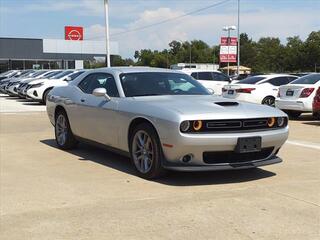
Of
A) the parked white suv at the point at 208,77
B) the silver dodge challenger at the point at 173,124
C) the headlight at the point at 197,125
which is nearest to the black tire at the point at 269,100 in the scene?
the parked white suv at the point at 208,77

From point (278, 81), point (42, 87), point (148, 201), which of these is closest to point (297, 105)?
point (278, 81)

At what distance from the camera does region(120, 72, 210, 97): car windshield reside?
7598 mm

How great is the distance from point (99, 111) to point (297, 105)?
8.37 metres

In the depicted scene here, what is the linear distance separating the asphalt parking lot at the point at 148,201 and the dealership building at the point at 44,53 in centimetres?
5350

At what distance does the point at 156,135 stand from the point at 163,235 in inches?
85.1

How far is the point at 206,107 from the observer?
6.59 metres

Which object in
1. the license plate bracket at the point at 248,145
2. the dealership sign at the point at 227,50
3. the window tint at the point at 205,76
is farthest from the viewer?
the dealership sign at the point at 227,50

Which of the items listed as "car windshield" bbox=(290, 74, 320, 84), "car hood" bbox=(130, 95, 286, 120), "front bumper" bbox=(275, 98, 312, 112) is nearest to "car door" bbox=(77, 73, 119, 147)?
"car hood" bbox=(130, 95, 286, 120)

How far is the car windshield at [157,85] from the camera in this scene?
7598 millimetres

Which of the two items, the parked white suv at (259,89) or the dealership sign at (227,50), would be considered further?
the dealership sign at (227,50)

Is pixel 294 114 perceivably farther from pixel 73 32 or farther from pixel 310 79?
pixel 73 32

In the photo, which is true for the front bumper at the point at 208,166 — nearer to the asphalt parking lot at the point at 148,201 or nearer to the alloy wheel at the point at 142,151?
Result: the asphalt parking lot at the point at 148,201

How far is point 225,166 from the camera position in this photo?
253 inches

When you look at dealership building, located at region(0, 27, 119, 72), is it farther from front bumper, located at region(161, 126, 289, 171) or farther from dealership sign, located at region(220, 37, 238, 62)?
front bumper, located at region(161, 126, 289, 171)
